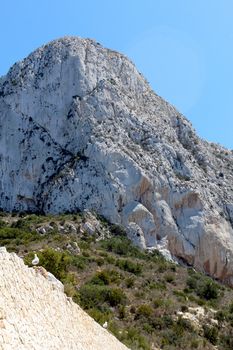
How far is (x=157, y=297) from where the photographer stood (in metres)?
32.1

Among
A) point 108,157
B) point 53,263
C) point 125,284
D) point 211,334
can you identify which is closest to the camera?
point 53,263

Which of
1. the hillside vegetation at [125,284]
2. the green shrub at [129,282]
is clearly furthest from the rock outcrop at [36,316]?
→ the green shrub at [129,282]

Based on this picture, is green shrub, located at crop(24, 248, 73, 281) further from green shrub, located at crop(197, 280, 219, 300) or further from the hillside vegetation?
green shrub, located at crop(197, 280, 219, 300)

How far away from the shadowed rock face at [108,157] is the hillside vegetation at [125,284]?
9.37 feet

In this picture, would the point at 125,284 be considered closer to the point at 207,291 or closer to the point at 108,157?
the point at 207,291

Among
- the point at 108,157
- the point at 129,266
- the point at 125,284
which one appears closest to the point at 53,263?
the point at 125,284

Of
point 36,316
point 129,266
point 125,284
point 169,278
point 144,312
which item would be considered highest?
point 169,278

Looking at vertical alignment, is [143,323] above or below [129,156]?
below

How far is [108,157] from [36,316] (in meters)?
34.1

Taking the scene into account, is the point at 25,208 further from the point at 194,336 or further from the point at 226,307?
the point at 194,336

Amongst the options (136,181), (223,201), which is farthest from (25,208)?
(223,201)

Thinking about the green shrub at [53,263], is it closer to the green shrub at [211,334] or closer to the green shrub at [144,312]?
the green shrub at [144,312]

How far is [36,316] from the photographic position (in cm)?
1227

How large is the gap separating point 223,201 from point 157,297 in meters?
21.2
